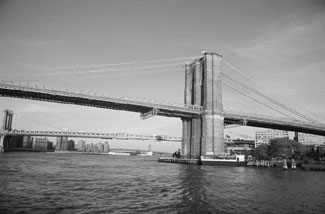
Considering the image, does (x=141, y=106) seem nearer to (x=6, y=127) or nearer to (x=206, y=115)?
(x=206, y=115)

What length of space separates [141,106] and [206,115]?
16.6m

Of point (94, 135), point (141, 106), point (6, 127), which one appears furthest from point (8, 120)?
point (141, 106)

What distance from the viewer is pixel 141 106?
218 ft

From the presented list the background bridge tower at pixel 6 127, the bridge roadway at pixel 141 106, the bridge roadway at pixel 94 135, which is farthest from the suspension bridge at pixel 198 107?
the background bridge tower at pixel 6 127

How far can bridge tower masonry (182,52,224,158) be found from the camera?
64.4 metres

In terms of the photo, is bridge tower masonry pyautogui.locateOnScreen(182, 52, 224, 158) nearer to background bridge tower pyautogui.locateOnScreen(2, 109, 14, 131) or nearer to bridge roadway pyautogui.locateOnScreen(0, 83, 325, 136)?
bridge roadway pyautogui.locateOnScreen(0, 83, 325, 136)

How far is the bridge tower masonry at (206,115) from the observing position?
64438 millimetres

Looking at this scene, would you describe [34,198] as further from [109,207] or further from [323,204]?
[323,204]

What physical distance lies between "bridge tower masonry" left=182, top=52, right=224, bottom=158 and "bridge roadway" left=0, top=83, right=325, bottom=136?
2.74m

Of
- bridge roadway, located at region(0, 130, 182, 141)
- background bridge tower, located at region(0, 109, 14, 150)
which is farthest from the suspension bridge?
background bridge tower, located at region(0, 109, 14, 150)

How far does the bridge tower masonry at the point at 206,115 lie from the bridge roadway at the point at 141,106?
2.74 metres

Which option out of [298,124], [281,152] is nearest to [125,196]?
[281,152]

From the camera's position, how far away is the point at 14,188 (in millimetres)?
18891

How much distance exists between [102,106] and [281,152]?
53.0 m
